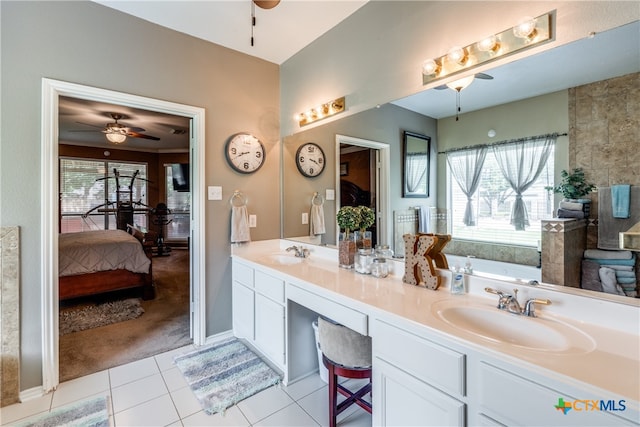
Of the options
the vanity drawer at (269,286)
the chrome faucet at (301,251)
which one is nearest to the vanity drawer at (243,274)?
the vanity drawer at (269,286)

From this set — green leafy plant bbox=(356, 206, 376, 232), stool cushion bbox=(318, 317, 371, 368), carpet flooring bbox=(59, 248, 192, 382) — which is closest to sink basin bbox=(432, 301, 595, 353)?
stool cushion bbox=(318, 317, 371, 368)

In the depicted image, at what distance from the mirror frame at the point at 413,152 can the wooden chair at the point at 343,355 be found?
941 mm

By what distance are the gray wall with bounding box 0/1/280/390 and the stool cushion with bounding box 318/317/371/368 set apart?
1481 mm

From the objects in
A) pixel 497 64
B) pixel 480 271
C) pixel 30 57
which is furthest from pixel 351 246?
pixel 30 57

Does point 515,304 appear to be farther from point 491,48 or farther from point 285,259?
point 285,259

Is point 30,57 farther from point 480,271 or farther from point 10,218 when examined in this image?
point 480,271

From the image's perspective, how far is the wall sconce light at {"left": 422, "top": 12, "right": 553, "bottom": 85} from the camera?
4.34 ft

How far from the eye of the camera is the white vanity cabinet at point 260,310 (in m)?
2.06

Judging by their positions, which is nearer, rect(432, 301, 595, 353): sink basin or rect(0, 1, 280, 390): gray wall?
rect(432, 301, 595, 353): sink basin

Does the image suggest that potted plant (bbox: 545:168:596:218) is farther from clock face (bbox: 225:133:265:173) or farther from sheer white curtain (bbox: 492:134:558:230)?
clock face (bbox: 225:133:265:173)

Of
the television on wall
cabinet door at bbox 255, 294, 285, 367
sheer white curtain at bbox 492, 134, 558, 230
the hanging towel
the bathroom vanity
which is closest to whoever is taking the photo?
the bathroom vanity

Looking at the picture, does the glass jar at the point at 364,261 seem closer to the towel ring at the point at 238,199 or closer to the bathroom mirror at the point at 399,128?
the bathroom mirror at the point at 399,128

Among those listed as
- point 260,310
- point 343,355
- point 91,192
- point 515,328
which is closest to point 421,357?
point 515,328

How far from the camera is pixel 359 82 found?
222 cm
